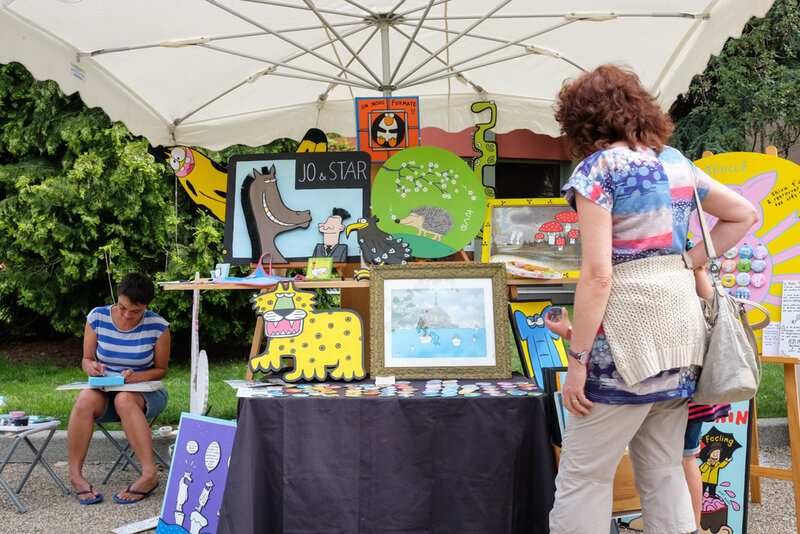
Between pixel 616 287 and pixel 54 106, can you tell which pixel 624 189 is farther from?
pixel 54 106

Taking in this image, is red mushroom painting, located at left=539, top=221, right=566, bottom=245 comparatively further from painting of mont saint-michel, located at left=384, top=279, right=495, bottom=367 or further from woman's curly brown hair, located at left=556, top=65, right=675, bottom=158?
woman's curly brown hair, located at left=556, top=65, right=675, bottom=158

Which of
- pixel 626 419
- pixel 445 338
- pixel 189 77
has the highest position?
pixel 189 77

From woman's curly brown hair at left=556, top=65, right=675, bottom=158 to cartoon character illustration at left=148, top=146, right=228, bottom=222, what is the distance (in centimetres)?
246

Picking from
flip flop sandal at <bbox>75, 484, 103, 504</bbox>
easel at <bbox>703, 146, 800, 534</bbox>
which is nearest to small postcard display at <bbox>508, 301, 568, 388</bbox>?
easel at <bbox>703, 146, 800, 534</bbox>

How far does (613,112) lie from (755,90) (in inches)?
262

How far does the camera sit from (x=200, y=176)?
3.89 metres

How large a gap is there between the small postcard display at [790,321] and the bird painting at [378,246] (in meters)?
1.58

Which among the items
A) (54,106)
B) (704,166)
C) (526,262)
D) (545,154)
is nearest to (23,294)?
(54,106)

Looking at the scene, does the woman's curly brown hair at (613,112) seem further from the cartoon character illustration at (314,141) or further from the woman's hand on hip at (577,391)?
the cartoon character illustration at (314,141)

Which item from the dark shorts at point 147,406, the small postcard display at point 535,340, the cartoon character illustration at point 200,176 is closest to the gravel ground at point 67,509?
the dark shorts at point 147,406

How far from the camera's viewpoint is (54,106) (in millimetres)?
6398

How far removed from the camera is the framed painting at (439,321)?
2.79 metres

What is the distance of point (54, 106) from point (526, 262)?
4.98m

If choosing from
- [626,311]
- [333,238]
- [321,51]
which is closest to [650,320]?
[626,311]
